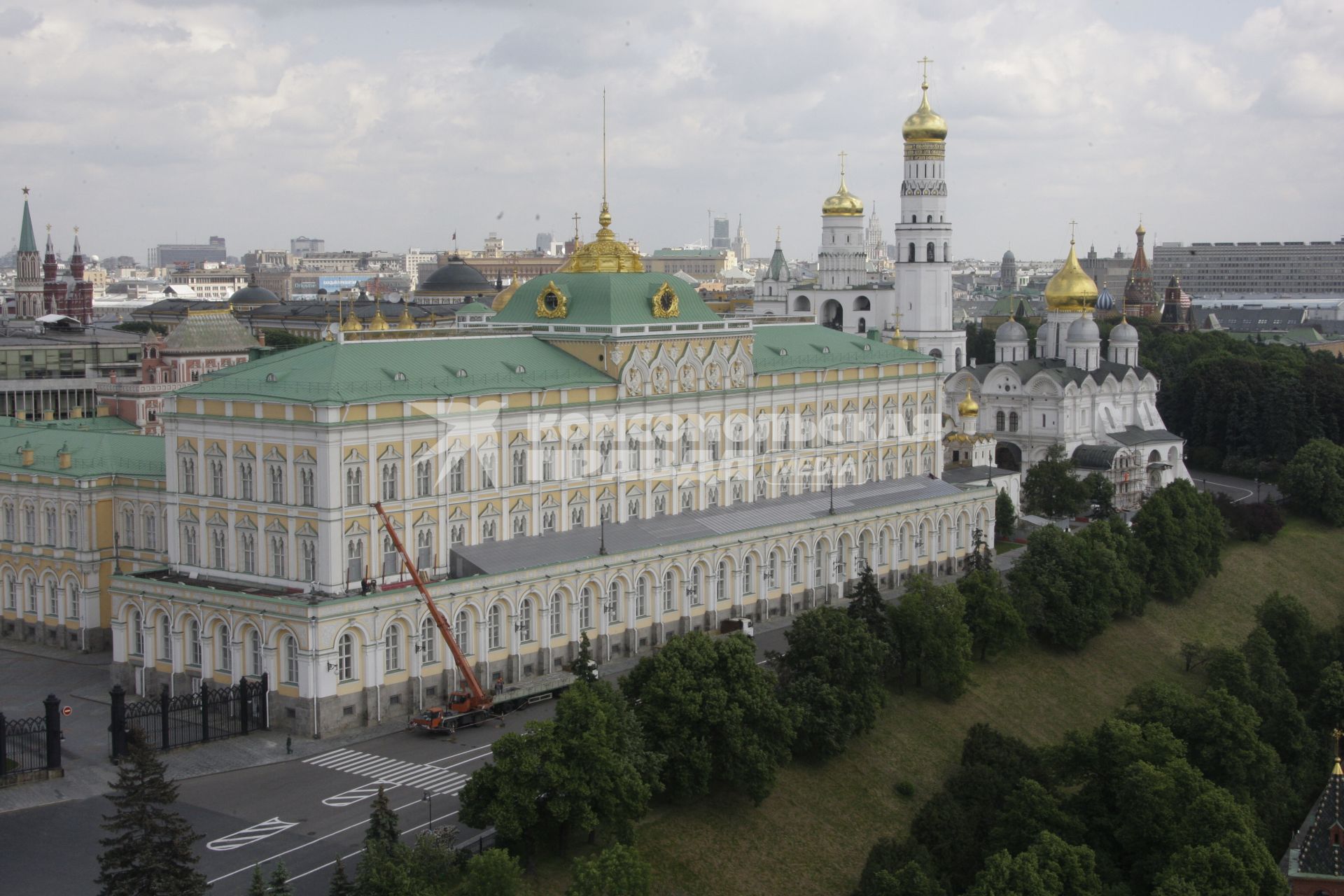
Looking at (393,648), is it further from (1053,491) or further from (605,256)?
(1053,491)

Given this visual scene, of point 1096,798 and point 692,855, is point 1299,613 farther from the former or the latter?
point 692,855

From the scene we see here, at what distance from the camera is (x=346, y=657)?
55875mm

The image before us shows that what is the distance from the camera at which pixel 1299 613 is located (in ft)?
256

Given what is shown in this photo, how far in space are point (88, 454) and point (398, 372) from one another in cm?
1402

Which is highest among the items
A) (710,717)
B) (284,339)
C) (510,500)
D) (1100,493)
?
(284,339)

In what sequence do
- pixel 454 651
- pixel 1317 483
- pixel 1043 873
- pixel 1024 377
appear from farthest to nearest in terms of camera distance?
1. pixel 1024 377
2. pixel 1317 483
3. pixel 454 651
4. pixel 1043 873

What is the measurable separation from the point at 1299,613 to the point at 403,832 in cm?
4739

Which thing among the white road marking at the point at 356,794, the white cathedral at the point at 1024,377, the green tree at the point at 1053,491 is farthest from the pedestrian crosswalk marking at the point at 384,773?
the green tree at the point at 1053,491

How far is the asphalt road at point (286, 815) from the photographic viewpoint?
145ft

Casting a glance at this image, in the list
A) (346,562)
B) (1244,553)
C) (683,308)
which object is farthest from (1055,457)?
(346,562)

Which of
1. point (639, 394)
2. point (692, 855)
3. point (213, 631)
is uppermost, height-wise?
point (639, 394)

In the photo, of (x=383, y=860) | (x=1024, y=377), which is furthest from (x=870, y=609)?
(x=1024, y=377)

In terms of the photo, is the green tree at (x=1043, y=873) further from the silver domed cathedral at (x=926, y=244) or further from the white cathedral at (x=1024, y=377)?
the silver domed cathedral at (x=926, y=244)

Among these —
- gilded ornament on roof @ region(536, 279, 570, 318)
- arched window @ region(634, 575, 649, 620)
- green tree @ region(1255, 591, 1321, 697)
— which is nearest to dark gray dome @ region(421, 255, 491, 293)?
gilded ornament on roof @ region(536, 279, 570, 318)
